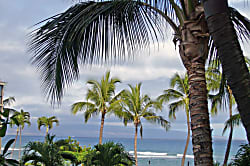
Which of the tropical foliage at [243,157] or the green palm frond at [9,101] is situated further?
the green palm frond at [9,101]

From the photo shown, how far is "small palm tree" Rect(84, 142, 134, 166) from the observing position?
269 inches

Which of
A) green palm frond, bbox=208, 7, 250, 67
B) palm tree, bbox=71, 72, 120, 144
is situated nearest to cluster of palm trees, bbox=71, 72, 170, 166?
palm tree, bbox=71, 72, 120, 144

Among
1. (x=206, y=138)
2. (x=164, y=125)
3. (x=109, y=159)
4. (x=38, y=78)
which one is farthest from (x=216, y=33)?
(x=164, y=125)

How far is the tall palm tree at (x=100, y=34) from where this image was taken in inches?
164

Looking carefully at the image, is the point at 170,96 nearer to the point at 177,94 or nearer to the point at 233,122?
the point at 177,94

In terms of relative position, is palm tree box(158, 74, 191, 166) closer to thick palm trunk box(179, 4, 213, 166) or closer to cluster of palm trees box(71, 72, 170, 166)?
cluster of palm trees box(71, 72, 170, 166)

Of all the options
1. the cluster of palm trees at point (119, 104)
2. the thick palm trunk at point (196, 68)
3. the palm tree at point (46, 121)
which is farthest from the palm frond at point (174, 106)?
the palm tree at point (46, 121)

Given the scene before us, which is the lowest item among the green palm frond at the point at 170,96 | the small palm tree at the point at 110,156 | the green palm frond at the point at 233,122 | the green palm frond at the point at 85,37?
the small palm tree at the point at 110,156

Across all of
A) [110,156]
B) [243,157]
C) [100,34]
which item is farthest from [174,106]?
[100,34]

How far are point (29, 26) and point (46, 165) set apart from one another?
11.8 feet

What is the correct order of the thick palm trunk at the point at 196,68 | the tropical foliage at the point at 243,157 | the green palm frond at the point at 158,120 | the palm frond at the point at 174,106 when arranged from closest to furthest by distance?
the thick palm trunk at the point at 196,68, the tropical foliage at the point at 243,157, the palm frond at the point at 174,106, the green palm frond at the point at 158,120

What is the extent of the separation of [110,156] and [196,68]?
3.66m

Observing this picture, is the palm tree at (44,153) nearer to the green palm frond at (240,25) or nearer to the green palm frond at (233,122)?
the green palm frond at (240,25)

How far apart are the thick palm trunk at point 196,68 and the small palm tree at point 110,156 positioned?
336cm
